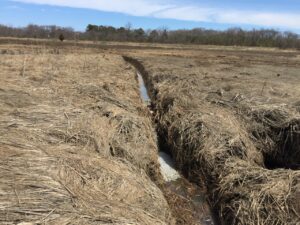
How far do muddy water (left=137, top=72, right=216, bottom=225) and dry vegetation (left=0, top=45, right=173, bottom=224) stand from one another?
0.64 meters

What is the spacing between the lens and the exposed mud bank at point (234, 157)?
265 inches

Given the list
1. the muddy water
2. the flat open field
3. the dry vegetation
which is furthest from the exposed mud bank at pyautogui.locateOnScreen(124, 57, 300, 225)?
the dry vegetation

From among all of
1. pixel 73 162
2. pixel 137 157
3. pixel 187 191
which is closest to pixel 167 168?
pixel 187 191

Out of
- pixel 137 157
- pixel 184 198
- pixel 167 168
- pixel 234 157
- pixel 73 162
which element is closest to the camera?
pixel 73 162

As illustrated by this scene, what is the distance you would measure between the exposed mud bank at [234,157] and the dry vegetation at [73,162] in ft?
3.69

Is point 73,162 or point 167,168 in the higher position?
point 73,162

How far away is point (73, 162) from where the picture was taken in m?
6.09

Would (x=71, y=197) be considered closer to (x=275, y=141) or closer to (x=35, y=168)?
(x=35, y=168)

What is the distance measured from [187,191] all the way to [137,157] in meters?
1.53

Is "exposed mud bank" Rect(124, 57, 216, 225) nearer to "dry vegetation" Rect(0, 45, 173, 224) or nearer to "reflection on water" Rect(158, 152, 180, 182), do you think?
"reflection on water" Rect(158, 152, 180, 182)

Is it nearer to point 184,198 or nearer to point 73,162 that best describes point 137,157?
point 184,198

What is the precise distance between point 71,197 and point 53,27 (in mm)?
120463

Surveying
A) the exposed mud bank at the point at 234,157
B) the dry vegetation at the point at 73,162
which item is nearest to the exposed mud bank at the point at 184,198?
the exposed mud bank at the point at 234,157

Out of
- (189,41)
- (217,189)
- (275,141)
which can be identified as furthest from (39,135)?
(189,41)
